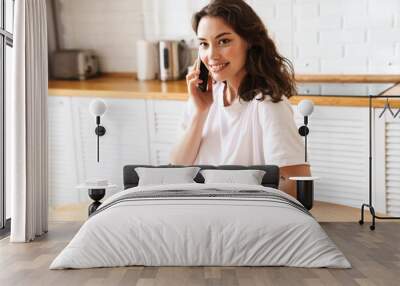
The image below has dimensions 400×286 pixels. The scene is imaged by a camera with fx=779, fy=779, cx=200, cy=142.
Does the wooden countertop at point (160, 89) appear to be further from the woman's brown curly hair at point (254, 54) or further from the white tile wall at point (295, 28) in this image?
the woman's brown curly hair at point (254, 54)

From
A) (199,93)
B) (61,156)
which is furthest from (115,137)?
(199,93)

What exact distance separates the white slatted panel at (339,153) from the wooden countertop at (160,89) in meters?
0.09

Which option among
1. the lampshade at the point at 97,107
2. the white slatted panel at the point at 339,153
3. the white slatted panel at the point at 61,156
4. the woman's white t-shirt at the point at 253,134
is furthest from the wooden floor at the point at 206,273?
the white slatted panel at the point at 61,156

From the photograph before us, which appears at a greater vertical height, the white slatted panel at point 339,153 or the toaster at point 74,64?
the toaster at point 74,64

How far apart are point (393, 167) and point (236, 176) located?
143 centimetres

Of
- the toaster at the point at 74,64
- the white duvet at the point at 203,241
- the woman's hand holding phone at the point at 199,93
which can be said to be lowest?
the white duvet at the point at 203,241

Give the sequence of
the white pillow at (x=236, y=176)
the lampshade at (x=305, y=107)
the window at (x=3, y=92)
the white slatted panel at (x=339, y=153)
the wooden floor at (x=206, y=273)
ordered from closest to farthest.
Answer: the wooden floor at (x=206, y=273)
the white pillow at (x=236, y=176)
the window at (x=3, y=92)
the lampshade at (x=305, y=107)
the white slatted panel at (x=339, y=153)

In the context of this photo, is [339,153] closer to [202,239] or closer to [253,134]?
[253,134]

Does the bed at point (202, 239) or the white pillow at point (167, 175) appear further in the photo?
the white pillow at point (167, 175)

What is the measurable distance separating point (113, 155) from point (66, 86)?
0.80 meters

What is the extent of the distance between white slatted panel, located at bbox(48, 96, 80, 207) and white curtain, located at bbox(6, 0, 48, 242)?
59.1 inches

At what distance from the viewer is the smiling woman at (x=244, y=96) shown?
568cm

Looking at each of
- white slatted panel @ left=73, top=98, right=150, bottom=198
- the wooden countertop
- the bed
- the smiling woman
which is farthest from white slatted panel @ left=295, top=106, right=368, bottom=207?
the bed

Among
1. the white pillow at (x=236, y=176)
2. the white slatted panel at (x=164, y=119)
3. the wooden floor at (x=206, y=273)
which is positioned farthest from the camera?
the white slatted panel at (x=164, y=119)
